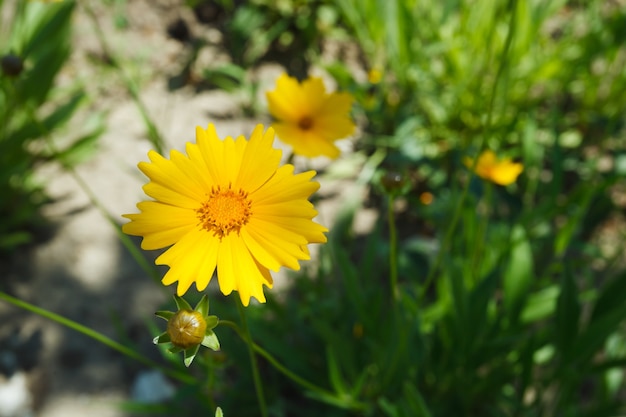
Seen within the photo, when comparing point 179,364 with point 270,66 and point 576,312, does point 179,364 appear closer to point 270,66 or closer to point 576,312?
point 576,312

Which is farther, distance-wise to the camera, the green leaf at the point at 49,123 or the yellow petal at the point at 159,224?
the green leaf at the point at 49,123

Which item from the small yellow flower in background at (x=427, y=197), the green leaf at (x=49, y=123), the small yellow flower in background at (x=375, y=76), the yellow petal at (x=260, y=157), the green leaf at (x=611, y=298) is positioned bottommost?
the yellow petal at (x=260, y=157)

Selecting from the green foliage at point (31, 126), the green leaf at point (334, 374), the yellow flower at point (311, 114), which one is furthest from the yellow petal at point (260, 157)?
the green foliage at point (31, 126)

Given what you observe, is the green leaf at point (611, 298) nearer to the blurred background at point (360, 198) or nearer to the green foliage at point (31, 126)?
Answer: the blurred background at point (360, 198)

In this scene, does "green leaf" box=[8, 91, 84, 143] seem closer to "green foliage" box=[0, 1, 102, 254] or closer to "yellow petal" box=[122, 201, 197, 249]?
"green foliage" box=[0, 1, 102, 254]

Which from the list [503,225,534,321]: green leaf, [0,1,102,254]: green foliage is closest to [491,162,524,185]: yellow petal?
[503,225,534,321]: green leaf

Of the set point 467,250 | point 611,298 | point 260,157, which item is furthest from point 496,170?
point 260,157

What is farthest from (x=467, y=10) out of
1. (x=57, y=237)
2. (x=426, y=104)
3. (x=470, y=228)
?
(x=57, y=237)
